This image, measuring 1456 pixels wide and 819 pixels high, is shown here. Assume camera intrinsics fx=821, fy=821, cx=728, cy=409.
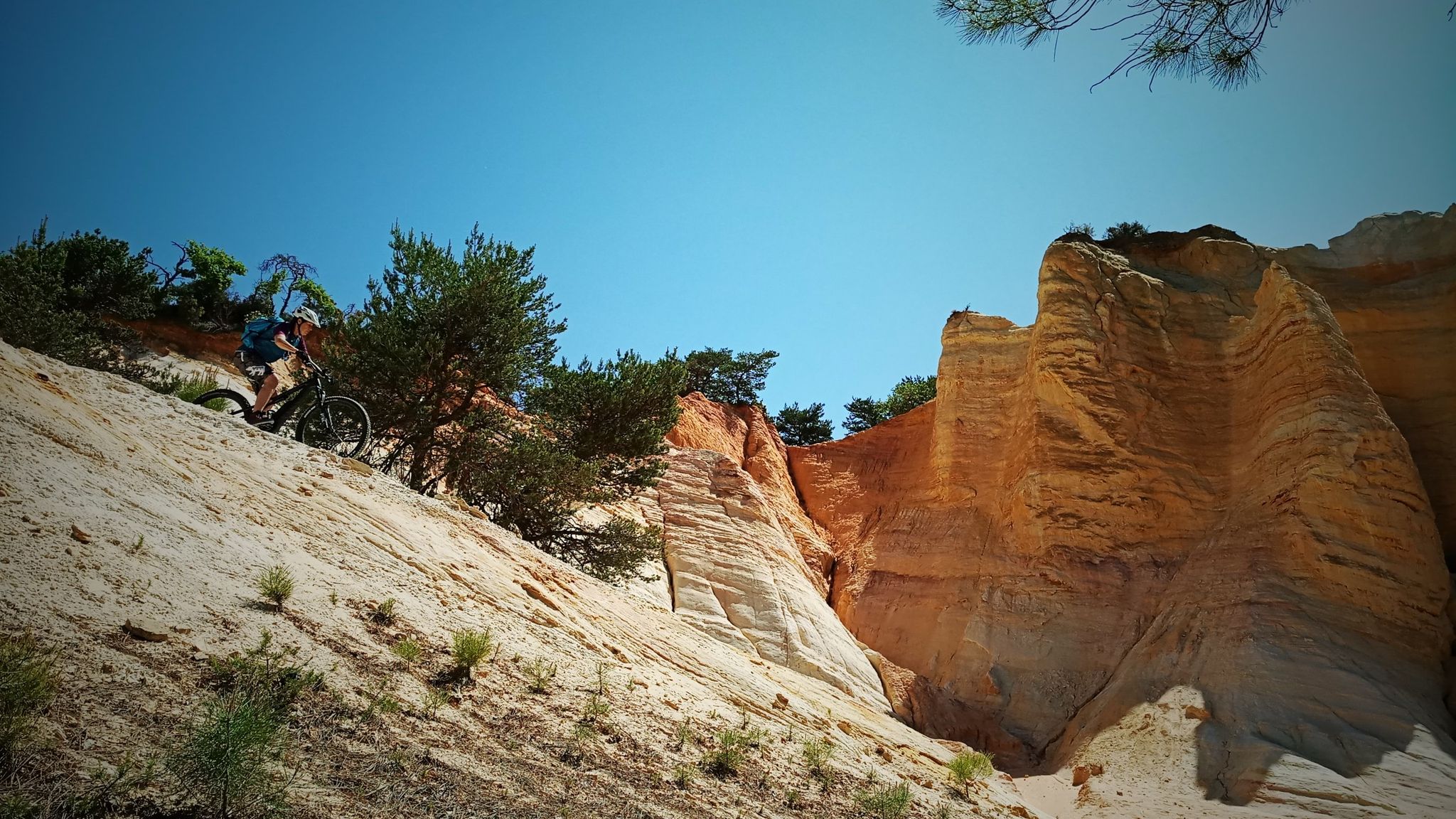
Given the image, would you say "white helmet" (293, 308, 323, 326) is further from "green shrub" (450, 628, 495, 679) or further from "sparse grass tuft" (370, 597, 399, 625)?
"green shrub" (450, 628, 495, 679)

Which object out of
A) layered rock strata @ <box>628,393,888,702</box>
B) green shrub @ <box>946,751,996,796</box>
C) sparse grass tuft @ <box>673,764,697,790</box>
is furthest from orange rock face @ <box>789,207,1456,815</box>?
sparse grass tuft @ <box>673,764,697,790</box>

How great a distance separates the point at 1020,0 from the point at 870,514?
18469 millimetres

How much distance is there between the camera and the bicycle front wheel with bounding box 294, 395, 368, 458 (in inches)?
446

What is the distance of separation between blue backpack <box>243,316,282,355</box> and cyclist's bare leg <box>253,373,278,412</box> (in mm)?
387

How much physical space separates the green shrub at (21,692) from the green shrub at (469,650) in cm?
273

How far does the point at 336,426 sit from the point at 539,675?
246 inches

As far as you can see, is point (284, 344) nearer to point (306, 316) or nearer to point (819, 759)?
point (306, 316)

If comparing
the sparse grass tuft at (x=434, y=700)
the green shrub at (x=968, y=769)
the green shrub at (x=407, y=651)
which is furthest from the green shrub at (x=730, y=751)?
the green shrub at (x=968, y=769)

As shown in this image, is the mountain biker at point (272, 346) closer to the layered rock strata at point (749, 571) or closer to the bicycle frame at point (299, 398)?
the bicycle frame at point (299, 398)

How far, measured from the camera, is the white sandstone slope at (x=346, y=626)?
4.84 m

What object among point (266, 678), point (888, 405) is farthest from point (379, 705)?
point (888, 405)

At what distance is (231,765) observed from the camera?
4070 millimetres

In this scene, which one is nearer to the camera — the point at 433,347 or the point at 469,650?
the point at 469,650

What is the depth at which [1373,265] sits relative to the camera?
20297 mm
